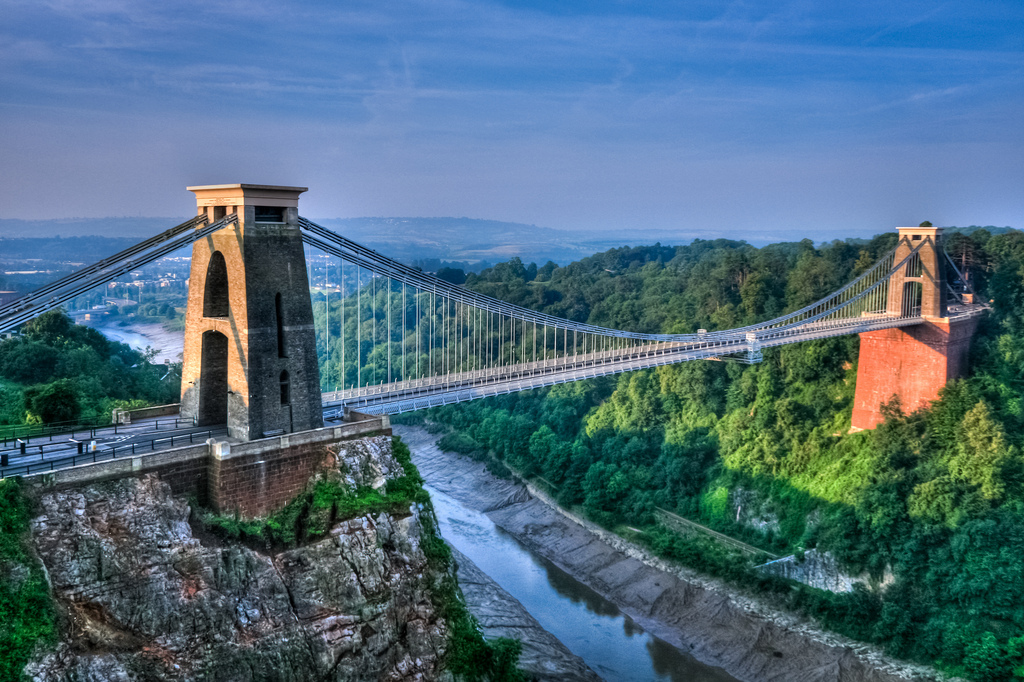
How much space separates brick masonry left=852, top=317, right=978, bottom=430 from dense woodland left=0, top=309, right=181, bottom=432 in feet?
72.7

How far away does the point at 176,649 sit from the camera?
14.0m

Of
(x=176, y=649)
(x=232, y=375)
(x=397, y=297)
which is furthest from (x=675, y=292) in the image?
(x=176, y=649)

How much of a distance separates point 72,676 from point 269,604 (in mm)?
3419

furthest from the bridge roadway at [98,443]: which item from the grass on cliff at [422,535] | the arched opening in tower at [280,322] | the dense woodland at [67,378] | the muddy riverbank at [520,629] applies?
the muddy riverbank at [520,629]

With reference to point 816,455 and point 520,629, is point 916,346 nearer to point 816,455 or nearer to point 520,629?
point 816,455

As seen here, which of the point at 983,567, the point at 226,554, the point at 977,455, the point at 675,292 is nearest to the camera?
the point at 226,554

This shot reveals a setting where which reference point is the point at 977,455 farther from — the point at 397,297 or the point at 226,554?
the point at 397,297

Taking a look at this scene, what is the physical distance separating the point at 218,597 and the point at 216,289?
625cm

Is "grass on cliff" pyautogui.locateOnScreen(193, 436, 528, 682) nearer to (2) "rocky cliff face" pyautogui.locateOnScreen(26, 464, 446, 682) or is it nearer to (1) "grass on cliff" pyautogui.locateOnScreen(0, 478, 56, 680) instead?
(2) "rocky cliff face" pyautogui.locateOnScreen(26, 464, 446, 682)

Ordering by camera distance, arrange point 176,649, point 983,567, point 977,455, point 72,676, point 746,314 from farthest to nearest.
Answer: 1. point 746,314
2. point 977,455
3. point 983,567
4. point 176,649
5. point 72,676

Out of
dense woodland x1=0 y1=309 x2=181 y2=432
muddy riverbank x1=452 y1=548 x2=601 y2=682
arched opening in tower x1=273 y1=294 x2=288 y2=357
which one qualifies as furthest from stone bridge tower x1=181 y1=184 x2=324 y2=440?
muddy riverbank x1=452 y1=548 x2=601 y2=682

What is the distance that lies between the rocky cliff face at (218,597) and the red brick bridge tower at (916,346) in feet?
59.5

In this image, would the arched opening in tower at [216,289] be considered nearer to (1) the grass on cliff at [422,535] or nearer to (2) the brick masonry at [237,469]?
(2) the brick masonry at [237,469]

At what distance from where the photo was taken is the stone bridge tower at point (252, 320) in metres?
16.6
